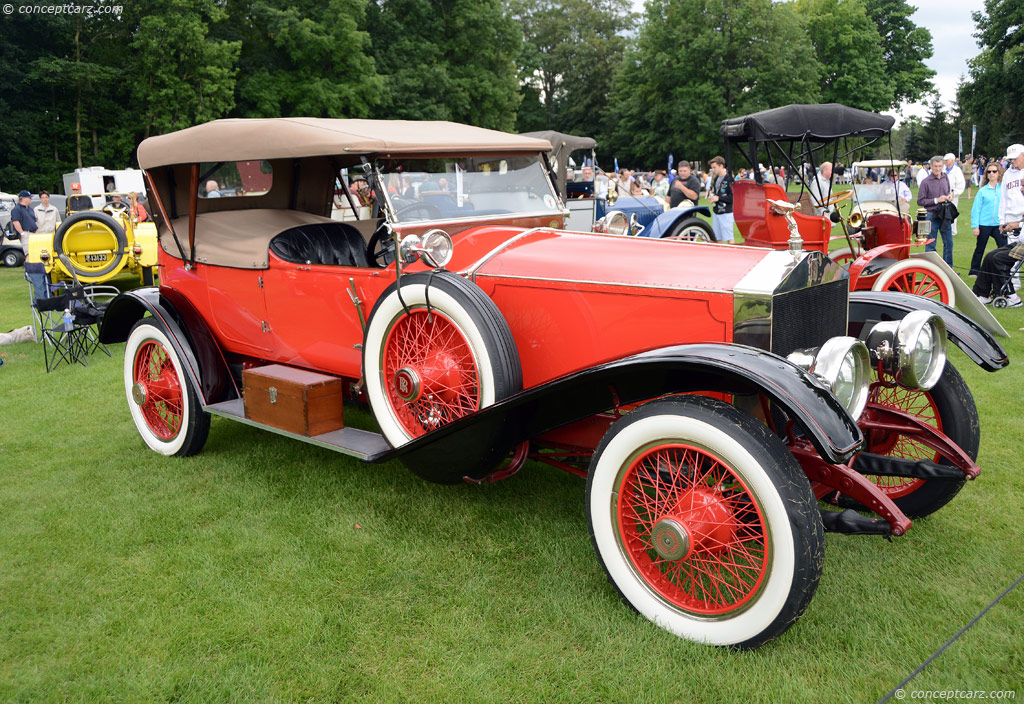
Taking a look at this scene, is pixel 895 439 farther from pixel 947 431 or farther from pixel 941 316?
pixel 941 316

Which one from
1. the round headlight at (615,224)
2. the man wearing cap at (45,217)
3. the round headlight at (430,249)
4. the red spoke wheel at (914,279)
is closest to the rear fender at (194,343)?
the round headlight at (430,249)

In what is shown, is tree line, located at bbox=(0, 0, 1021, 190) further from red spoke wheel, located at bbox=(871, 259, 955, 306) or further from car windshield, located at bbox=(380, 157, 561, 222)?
car windshield, located at bbox=(380, 157, 561, 222)

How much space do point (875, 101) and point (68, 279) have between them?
159 ft

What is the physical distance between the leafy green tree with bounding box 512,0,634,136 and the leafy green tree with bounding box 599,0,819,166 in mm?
8044

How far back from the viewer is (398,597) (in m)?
3.23

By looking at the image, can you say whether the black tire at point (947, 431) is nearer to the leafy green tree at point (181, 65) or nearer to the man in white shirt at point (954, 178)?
the man in white shirt at point (954, 178)

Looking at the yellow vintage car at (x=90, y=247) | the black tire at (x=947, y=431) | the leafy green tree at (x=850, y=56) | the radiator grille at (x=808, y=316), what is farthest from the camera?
the leafy green tree at (x=850, y=56)

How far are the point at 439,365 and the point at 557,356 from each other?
56 centimetres

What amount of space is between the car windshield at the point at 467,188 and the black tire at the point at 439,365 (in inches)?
26.4

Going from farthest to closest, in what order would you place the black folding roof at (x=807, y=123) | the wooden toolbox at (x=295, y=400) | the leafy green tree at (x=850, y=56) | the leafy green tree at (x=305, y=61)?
the leafy green tree at (x=850, y=56)
the leafy green tree at (x=305, y=61)
the black folding roof at (x=807, y=123)
the wooden toolbox at (x=295, y=400)

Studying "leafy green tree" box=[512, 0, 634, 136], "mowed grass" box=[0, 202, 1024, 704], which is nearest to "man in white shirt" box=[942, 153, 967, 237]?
"mowed grass" box=[0, 202, 1024, 704]

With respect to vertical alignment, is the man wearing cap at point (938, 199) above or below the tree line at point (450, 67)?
below

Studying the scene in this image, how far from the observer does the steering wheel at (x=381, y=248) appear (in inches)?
157

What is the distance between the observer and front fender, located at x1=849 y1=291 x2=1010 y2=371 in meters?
3.52
